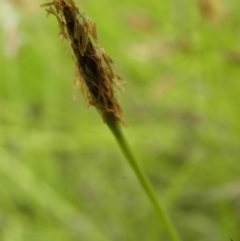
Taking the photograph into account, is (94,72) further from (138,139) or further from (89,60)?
(138,139)

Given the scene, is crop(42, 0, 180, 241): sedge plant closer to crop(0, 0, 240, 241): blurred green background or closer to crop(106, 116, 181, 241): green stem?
crop(106, 116, 181, 241): green stem

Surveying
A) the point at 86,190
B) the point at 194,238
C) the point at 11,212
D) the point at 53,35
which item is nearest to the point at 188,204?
the point at 194,238

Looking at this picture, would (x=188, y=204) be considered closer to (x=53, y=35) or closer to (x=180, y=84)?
(x=180, y=84)

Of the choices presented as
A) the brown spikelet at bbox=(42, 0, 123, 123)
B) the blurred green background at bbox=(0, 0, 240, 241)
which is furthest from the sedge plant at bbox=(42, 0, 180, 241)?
the blurred green background at bbox=(0, 0, 240, 241)

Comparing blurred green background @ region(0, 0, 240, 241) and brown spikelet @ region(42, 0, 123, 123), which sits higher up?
blurred green background @ region(0, 0, 240, 241)

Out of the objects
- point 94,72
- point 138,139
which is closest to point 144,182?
point 94,72

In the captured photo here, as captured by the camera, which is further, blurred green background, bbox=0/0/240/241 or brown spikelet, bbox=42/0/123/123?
blurred green background, bbox=0/0/240/241

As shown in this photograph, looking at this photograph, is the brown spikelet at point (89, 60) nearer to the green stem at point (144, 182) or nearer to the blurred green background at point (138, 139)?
the green stem at point (144, 182)

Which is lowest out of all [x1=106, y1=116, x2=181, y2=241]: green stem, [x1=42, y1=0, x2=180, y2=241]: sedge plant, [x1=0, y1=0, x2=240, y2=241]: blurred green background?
[x1=106, y1=116, x2=181, y2=241]: green stem
